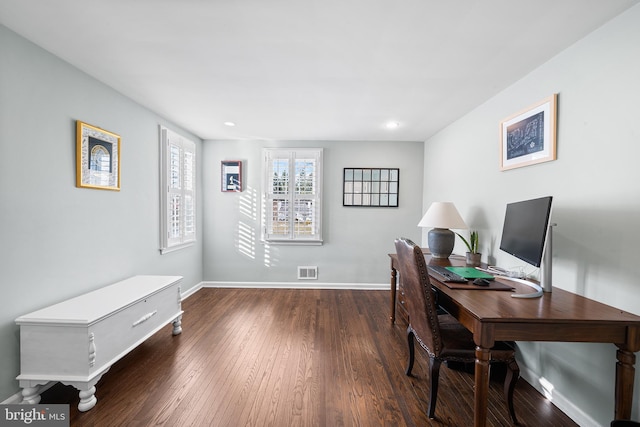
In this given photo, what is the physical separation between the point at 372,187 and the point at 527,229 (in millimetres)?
2625

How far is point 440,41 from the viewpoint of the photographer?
166cm

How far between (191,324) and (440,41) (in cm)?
342

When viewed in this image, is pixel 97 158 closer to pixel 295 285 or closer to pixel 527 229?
pixel 295 285

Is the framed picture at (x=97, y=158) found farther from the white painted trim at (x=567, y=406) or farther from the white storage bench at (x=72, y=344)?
the white painted trim at (x=567, y=406)

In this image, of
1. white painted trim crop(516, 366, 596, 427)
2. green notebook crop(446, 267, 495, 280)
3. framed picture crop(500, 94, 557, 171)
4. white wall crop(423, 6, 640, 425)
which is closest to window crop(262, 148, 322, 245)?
green notebook crop(446, 267, 495, 280)

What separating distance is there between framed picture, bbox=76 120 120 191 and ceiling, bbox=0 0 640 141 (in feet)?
1.59

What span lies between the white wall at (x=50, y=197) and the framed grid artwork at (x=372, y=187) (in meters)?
2.82

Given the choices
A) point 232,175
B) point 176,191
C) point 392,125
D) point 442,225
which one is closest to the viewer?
point 442,225

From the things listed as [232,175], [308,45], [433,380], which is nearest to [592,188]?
[433,380]

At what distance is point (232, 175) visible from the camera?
13.6 feet

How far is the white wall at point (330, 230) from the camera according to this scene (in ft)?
13.7

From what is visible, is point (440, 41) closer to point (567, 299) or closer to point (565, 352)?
point (567, 299)

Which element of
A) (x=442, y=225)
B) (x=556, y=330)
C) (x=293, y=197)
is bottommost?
(x=556, y=330)

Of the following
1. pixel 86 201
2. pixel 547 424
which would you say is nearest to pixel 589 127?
pixel 547 424
